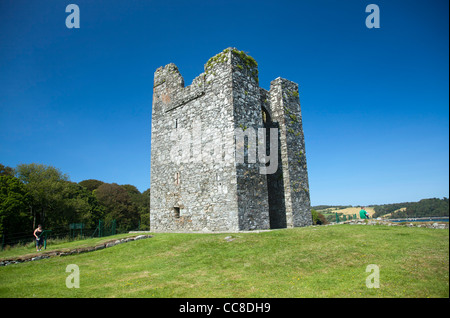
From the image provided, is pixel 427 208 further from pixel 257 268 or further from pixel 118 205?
pixel 118 205

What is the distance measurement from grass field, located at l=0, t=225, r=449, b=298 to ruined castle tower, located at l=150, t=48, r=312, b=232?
251 cm

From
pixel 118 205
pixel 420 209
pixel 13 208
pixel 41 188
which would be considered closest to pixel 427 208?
pixel 420 209

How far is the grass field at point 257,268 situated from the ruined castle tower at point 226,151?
251cm

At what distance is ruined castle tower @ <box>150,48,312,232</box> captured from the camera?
38.8 feet

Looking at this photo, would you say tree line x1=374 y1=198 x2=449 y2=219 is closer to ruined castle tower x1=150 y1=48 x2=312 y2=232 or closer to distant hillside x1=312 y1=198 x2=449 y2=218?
distant hillside x1=312 y1=198 x2=449 y2=218

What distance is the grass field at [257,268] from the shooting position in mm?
5156

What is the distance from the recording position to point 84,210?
33.1m

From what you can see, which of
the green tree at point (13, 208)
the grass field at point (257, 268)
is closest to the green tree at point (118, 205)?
the green tree at point (13, 208)

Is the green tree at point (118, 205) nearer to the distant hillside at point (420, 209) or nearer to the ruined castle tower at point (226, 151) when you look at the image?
the ruined castle tower at point (226, 151)

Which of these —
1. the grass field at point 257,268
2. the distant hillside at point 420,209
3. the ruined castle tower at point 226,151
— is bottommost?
the grass field at point 257,268

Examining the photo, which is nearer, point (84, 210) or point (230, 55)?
point (230, 55)
